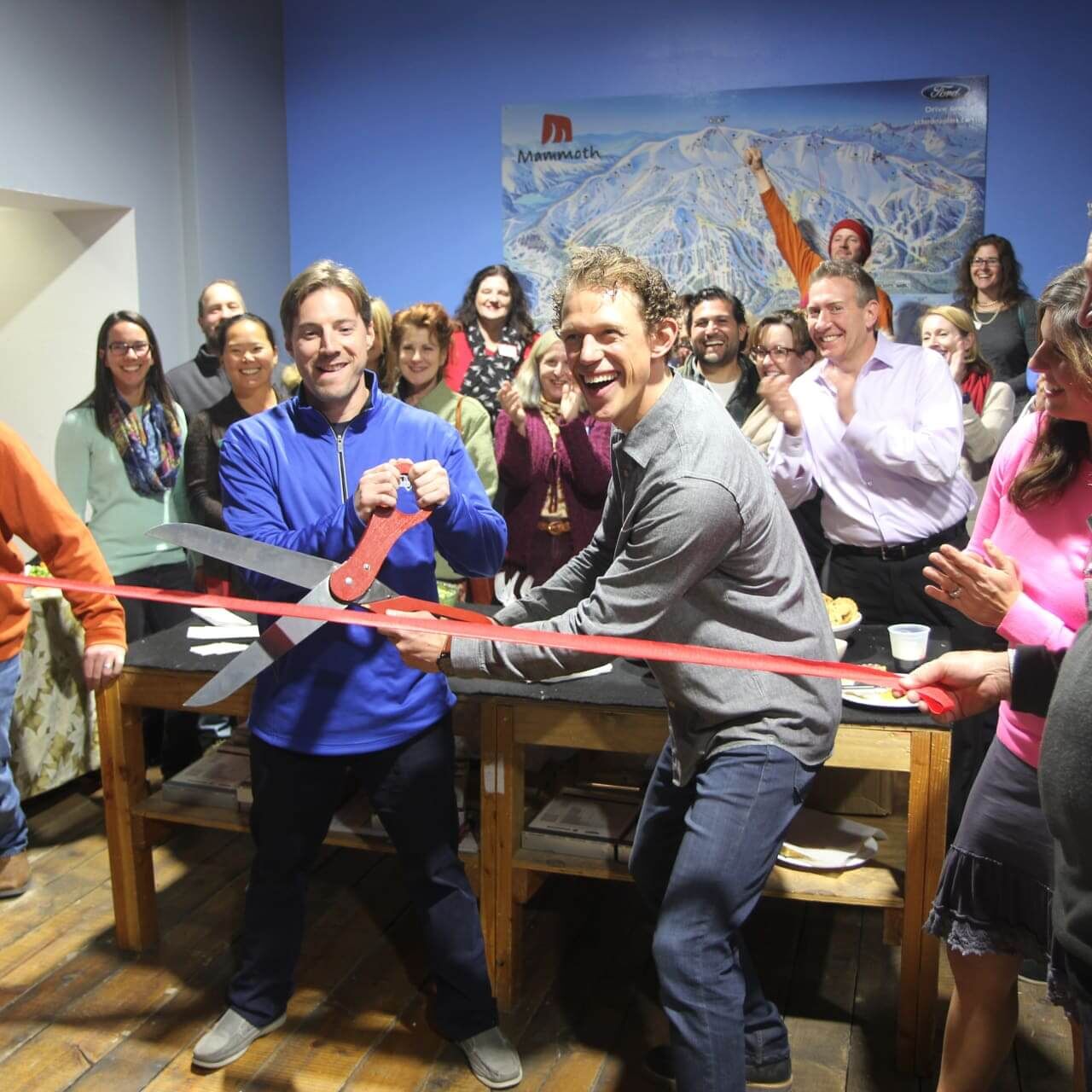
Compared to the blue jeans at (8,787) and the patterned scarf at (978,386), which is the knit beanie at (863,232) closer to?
the patterned scarf at (978,386)

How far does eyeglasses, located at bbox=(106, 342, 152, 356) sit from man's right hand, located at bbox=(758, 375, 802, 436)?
6.67 feet

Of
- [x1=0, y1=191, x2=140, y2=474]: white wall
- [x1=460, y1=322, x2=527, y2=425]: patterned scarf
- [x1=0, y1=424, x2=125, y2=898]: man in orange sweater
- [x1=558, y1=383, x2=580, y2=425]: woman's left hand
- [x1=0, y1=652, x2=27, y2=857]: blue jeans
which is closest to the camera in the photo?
[x1=0, y1=424, x2=125, y2=898]: man in orange sweater

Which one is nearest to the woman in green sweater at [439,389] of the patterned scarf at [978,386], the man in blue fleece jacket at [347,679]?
the man in blue fleece jacket at [347,679]

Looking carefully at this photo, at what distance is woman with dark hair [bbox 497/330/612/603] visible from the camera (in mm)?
3834

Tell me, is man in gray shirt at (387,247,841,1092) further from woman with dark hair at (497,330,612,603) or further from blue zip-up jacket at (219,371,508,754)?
woman with dark hair at (497,330,612,603)

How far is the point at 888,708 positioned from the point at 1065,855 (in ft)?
3.48

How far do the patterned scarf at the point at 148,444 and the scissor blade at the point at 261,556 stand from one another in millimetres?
1869

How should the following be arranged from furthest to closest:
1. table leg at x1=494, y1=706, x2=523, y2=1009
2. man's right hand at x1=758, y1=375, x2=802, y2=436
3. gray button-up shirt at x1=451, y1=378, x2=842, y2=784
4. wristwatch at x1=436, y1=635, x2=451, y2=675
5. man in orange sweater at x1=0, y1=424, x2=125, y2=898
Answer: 1. man's right hand at x1=758, y1=375, x2=802, y2=436
2. man in orange sweater at x1=0, y1=424, x2=125, y2=898
3. table leg at x1=494, y1=706, x2=523, y2=1009
4. wristwatch at x1=436, y1=635, x2=451, y2=675
5. gray button-up shirt at x1=451, y1=378, x2=842, y2=784

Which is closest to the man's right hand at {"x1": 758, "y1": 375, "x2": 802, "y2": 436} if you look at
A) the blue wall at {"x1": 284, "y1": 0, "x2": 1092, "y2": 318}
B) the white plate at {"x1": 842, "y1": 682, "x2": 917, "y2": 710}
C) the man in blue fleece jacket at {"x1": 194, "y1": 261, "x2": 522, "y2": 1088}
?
the white plate at {"x1": 842, "y1": 682, "x2": 917, "y2": 710}

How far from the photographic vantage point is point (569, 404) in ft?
12.6

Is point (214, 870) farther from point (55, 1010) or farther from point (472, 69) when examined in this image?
point (472, 69)

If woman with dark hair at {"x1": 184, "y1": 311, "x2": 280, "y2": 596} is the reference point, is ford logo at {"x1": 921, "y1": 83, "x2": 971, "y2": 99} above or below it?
above

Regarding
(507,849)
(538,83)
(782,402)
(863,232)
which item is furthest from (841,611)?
(538,83)

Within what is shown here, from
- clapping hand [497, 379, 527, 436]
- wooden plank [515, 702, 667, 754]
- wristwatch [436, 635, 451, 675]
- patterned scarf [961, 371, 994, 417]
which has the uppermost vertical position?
patterned scarf [961, 371, 994, 417]
